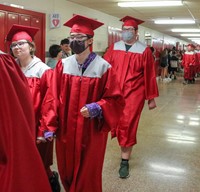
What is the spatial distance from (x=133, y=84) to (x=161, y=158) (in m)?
1.24

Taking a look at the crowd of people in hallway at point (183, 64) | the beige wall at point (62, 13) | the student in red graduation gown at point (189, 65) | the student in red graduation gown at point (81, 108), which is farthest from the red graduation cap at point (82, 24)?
the student in red graduation gown at point (189, 65)

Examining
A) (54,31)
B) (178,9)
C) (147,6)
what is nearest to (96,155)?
(54,31)

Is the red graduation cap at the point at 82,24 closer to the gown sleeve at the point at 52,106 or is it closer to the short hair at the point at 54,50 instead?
the gown sleeve at the point at 52,106

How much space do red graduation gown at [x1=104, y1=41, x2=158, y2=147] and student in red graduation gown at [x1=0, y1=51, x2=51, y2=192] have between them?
2.45 m

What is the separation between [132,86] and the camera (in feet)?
→ 12.4

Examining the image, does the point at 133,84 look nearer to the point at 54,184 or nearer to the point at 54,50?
the point at 54,184

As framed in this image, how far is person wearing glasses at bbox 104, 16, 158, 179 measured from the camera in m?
3.76

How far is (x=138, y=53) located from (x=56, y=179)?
1.71 m

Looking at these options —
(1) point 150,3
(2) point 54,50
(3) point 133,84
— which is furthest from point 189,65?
(3) point 133,84

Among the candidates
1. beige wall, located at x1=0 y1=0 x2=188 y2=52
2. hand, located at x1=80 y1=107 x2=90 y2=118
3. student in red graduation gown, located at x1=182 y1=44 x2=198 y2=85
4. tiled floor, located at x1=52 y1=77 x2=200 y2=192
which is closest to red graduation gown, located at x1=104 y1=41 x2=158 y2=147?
tiled floor, located at x1=52 y1=77 x2=200 y2=192

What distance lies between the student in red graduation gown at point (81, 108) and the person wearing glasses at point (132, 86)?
1.11 meters

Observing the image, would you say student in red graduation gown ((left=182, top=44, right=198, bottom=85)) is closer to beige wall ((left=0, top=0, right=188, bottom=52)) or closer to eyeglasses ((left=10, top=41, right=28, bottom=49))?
beige wall ((left=0, top=0, right=188, bottom=52))

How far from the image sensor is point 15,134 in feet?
4.12

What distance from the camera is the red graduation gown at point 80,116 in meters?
2.53
